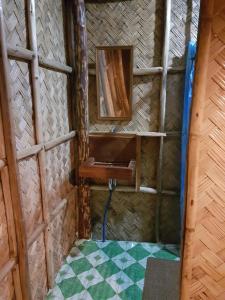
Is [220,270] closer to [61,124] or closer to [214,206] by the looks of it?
[214,206]

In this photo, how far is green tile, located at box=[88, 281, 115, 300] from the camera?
2.32m

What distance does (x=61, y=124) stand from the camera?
2.64 m

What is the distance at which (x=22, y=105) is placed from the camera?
1861mm

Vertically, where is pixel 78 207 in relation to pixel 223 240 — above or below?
below

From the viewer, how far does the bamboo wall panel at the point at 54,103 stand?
7.31ft

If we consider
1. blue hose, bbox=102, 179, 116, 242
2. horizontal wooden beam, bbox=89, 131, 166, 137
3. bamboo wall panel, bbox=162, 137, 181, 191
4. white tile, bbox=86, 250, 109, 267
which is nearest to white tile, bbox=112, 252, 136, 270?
white tile, bbox=86, 250, 109, 267

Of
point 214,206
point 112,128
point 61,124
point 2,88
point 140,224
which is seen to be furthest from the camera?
point 140,224

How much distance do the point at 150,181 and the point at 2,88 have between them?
217 centimetres

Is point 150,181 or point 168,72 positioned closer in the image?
point 168,72

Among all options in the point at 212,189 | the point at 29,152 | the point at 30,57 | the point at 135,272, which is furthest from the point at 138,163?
the point at 212,189

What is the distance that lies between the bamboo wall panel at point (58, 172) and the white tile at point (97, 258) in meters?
0.84

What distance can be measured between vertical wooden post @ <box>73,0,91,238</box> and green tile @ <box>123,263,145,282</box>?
79 cm

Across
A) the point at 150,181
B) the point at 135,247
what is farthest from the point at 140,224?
the point at 150,181

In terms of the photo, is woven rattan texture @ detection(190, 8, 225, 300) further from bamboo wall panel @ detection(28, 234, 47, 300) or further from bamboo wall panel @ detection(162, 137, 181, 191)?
bamboo wall panel @ detection(162, 137, 181, 191)
